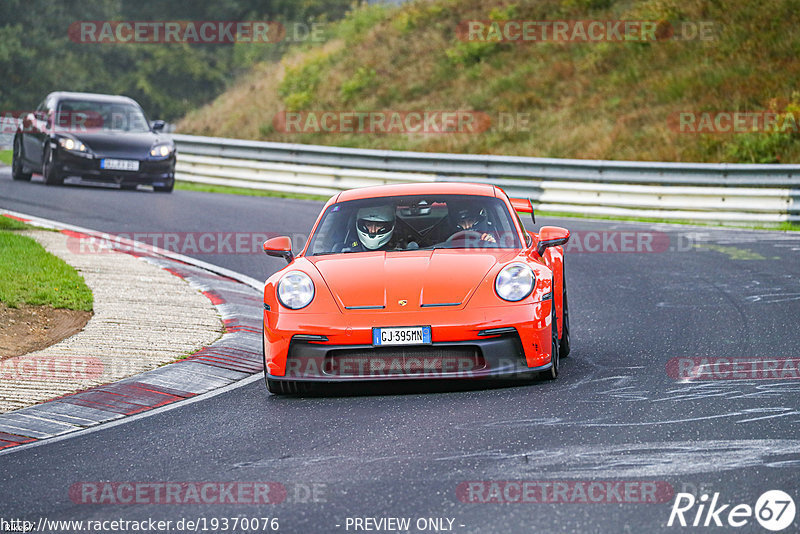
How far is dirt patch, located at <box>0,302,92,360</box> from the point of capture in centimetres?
915

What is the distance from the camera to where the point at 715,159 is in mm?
23172

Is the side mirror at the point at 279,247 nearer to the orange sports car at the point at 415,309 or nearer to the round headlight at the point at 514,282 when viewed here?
the orange sports car at the point at 415,309

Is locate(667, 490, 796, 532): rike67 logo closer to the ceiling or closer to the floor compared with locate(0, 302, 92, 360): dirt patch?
closer to the floor

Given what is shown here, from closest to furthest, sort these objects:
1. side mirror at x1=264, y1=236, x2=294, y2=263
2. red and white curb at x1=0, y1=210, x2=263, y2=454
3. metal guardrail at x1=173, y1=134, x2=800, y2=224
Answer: red and white curb at x1=0, y1=210, x2=263, y2=454 < side mirror at x1=264, y1=236, x2=294, y2=263 < metal guardrail at x1=173, y1=134, x2=800, y2=224

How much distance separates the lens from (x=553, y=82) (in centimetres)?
2994

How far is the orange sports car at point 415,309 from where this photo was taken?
281 inches

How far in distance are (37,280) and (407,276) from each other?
16.8 feet

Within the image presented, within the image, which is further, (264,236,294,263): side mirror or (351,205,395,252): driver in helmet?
(351,205,395,252): driver in helmet

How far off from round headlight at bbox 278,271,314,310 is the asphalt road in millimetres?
615

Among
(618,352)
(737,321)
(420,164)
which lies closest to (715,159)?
(420,164)

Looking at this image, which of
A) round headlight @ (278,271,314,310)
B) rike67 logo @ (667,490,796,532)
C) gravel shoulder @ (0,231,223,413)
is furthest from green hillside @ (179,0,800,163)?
rike67 logo @ (667,490,796,532)

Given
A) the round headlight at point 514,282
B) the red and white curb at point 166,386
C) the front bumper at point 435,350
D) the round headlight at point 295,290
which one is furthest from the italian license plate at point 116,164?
the round headlight at point 514,282

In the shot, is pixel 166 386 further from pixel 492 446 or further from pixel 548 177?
pixel 548 177

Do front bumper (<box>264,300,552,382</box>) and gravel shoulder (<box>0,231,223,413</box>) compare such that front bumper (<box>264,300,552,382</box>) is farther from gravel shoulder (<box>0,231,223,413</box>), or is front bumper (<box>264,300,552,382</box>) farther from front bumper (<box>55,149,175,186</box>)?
front bumper (<box>55,149,175,186</box>)
